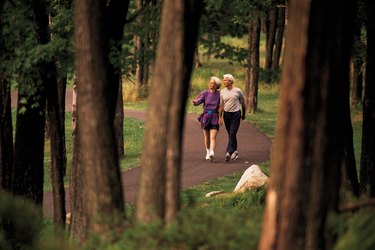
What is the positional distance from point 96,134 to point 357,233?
10.1ft

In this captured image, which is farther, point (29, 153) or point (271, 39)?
point (271, 39)

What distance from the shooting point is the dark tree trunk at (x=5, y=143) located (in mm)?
14826

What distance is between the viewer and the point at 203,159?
80.0ft

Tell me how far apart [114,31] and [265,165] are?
1168 centimetres

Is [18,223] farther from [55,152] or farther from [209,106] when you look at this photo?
[209,106]

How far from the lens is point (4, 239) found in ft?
42.8

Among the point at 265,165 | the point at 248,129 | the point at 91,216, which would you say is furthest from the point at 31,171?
the point at 248,129

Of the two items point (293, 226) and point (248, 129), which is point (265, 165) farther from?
point (293, 226)

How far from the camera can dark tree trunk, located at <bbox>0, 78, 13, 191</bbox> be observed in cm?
1483

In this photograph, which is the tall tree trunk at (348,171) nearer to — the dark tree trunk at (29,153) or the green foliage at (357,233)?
the dark tree trunk at (29,153)

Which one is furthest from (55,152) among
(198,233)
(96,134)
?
(198,233)

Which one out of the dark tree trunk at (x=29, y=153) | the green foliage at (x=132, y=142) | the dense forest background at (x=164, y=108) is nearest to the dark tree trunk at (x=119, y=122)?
the green foliage at (x=132, y=142)

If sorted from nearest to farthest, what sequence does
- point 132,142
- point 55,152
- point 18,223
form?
point 55,152 < point 18,223 < point 132,142

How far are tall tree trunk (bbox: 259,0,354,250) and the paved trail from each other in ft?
35.0
